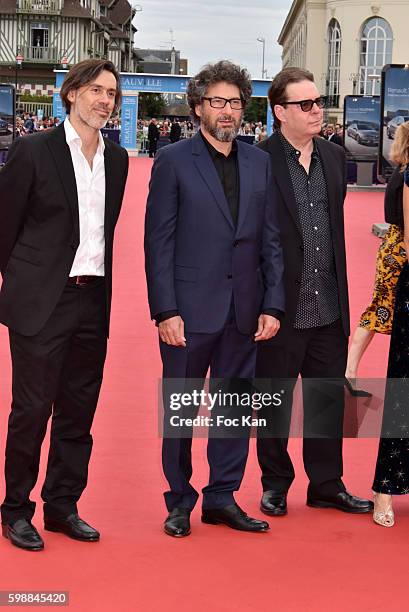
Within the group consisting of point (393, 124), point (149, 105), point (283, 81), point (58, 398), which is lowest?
point (58, 398)

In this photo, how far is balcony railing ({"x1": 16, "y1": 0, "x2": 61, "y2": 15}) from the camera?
81.4 metres

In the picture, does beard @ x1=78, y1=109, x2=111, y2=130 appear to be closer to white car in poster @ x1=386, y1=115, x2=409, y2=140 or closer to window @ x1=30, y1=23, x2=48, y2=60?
white car in poster @ x1=386, y1=115, x2=409, y2=140

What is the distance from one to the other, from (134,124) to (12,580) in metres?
46.5

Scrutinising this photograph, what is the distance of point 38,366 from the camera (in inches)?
188

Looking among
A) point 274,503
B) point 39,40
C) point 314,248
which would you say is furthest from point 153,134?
point 274,503

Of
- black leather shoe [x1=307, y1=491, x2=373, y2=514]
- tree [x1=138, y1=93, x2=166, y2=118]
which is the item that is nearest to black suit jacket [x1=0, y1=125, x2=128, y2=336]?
black leather shoe [x1=307, y1=491, x2=373, y2=514]

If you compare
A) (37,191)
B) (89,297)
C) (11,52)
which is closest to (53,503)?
(89,297)

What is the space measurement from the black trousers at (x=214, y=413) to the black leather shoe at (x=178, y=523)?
0.03m

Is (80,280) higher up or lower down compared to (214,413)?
higher up

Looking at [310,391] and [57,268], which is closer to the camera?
[57,268]

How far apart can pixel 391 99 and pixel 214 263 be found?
55.3 ft

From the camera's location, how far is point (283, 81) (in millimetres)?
5379

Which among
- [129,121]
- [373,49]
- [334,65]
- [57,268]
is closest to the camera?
[57,268]

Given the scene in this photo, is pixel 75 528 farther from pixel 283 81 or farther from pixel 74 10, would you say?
pixel 74 10
